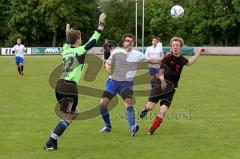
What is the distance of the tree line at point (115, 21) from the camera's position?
81062 mm

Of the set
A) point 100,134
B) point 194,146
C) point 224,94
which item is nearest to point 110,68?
point 100,134

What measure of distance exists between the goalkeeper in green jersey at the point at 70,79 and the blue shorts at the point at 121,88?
167 cm

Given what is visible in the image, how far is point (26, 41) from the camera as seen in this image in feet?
277

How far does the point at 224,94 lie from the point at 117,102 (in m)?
4.49

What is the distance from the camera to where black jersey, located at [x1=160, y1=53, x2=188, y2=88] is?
414 inches

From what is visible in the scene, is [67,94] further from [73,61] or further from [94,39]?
[94,39]

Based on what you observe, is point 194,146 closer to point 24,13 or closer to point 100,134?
point 100,134

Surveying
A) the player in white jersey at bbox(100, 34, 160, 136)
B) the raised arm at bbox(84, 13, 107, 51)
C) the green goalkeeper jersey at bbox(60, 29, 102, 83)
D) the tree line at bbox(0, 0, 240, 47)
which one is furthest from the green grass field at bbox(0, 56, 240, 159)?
the tree line at bbox(0, 0, 240, 47)

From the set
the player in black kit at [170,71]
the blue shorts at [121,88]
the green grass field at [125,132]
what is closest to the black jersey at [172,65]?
the player in black kit at [170,71]

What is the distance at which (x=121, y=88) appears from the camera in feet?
34.7

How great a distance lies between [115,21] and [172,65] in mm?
76127

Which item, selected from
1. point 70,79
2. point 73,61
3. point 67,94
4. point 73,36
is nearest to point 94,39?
point 73,36

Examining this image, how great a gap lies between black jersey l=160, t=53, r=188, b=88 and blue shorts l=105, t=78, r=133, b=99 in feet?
2.59

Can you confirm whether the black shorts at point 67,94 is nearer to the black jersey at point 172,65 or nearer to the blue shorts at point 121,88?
the blue shorts at point 121,88
